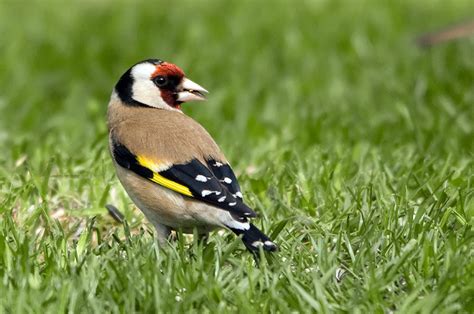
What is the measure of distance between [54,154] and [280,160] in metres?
1.55

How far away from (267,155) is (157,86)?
6.24ft

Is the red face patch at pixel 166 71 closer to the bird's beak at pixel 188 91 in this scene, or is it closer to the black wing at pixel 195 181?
the bird's beak at pixel 188 91

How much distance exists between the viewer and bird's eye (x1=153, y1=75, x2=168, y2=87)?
649 cm

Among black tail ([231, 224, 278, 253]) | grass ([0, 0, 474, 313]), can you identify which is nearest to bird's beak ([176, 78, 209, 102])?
grass ([0, 0, 474, 313])

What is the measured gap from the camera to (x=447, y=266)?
5.45 meters

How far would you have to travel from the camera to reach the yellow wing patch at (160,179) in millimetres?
5766

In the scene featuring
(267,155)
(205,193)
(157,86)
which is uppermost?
(157,86)

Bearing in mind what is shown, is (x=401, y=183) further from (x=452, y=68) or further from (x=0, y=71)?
(x=0, y=71)

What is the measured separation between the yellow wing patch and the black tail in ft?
1.23

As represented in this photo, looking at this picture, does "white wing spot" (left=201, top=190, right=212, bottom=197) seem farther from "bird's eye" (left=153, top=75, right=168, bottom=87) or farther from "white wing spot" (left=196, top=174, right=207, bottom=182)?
"bird's eye" (left=153, top=75, right=168, bottom=87)

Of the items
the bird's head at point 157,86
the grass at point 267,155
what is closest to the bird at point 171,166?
the bird's head at point 157,86

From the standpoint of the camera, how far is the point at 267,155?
8.24 m

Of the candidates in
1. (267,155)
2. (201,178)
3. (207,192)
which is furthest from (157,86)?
(267,155)

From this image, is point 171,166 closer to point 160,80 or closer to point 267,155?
point 160,80
